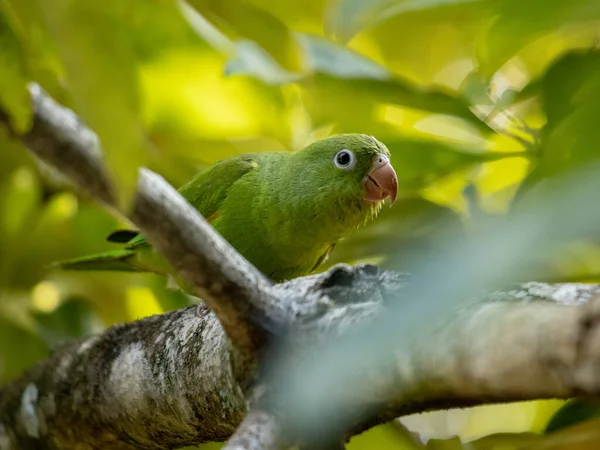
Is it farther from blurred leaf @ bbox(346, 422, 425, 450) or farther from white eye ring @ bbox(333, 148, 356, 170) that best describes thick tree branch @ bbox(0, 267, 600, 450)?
white eye ring @ bbox(333, 148, 356, 170)

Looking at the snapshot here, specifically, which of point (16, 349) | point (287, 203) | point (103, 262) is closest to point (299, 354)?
point (287, 203)

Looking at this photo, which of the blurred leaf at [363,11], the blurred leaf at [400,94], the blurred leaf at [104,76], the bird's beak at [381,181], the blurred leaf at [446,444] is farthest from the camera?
the bird's beak at [381,181]

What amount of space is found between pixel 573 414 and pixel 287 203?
3.18 ft

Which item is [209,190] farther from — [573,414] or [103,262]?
[573,414]

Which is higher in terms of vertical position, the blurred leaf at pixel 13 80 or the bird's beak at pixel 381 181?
the bird's beak at pixel 381 181

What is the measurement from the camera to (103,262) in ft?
6.57

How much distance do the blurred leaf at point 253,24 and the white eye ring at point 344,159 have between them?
0.31m

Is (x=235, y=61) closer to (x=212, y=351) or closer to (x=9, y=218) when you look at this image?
(x=212, y=351)

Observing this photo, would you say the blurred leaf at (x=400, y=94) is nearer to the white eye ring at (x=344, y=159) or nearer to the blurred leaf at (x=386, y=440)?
the white eye ring at (x=344, y=159)

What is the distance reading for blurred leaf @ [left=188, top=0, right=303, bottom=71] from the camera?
145 centimetres

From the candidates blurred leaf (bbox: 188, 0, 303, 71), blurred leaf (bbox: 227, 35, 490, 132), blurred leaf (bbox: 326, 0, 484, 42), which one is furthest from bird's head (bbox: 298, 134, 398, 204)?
blurred leaf (bbox: 326, 0, 484, 42)

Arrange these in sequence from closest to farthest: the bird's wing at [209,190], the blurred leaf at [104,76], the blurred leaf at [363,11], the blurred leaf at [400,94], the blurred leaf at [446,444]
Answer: the blurred leaf at [104,76]
the blurred leaf at [363,11]
the blurred leaf at [446,444]
the blurred leaf at [400,94]
the bird's wing at [209,190]

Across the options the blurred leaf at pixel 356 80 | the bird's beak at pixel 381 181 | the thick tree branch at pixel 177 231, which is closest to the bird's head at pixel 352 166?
the bird's beak at pixel 381 181

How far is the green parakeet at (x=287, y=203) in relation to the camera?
1.79 meters
